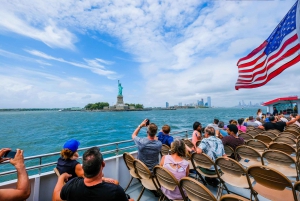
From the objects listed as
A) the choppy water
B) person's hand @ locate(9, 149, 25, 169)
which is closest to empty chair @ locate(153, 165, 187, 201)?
person's hand @ locate(9, 149, 25, 169)

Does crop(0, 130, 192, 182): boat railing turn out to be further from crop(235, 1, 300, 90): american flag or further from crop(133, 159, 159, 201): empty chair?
crop(235, 1, 300, 90): american flag

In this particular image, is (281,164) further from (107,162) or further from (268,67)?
(268,67)

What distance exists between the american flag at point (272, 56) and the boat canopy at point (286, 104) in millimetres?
12134

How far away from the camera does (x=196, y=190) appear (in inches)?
69.3

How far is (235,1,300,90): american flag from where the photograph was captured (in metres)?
4.78

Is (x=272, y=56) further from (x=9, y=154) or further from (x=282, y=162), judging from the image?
(x=9, y=154)

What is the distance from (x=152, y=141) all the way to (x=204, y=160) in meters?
1.01

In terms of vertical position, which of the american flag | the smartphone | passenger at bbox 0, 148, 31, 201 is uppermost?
the american flag

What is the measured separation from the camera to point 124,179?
3689 mm

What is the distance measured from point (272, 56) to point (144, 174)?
6332 millimetres

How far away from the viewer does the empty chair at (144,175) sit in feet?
7.95

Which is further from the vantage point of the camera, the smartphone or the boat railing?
the boat railing

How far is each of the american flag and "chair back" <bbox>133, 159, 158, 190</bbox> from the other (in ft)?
17.3

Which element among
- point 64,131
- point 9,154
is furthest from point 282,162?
point 64,131
